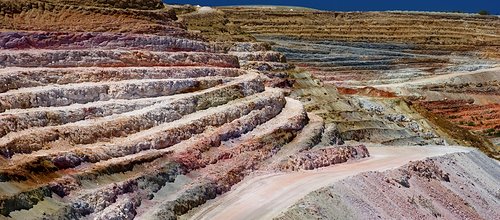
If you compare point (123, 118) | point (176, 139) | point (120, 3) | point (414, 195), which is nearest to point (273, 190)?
point (176, 139)

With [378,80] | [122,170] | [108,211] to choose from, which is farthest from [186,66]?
[378,80]

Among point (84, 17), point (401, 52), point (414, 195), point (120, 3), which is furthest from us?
point (401, 52)

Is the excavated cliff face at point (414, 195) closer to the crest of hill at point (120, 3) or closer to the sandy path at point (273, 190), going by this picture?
the sandy path at point (273, 190)

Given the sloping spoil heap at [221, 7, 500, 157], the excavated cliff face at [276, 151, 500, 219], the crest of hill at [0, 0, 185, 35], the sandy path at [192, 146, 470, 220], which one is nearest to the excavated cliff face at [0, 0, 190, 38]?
the crest of hill at [0, 0, 185, 35]

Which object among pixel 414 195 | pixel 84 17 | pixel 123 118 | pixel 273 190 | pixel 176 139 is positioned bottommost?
pixel 414 195

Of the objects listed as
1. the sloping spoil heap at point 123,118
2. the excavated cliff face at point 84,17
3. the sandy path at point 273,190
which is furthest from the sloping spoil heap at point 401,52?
the sandy path at point 273,190

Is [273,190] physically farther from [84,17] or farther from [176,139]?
[84,17]

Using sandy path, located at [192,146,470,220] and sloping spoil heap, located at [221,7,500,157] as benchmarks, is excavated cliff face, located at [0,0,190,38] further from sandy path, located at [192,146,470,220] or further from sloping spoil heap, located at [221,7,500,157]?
sloping spoil heap, located at [221,7,500,157]
